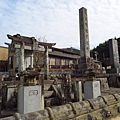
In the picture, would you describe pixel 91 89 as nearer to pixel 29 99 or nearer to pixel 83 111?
pixel 83 111

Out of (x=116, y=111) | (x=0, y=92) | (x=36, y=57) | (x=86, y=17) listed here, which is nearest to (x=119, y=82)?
(x=86, y=17)

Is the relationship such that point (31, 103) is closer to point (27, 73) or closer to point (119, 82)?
point (27, 73)

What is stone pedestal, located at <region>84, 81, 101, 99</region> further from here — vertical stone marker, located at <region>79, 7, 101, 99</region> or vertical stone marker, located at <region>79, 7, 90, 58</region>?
vertical stone marker, located at <region>79, 7, 90, 58</region>

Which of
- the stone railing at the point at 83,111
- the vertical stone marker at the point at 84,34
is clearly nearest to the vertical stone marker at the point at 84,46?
the vertical stone marker at the point at 84,34

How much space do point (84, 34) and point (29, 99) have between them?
10009mm

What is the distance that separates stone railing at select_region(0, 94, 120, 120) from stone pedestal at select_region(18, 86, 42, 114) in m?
1.31

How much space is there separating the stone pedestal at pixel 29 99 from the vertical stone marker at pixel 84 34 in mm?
8877

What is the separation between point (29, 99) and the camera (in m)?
4.00

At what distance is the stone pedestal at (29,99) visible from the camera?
3.91m

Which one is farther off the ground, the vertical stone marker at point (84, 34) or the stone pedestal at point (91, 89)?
the vertical stone marker at point (84, 34)

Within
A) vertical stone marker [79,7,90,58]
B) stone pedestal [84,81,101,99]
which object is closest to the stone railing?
stone pedestal [84,81,101,99]

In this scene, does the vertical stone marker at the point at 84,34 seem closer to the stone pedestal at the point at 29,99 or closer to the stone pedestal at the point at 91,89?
the stone pedestal at the point at 91,89

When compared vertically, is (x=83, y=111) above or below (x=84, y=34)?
below

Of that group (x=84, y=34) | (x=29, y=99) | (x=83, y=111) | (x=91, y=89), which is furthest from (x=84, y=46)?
(x=83, y=111)
